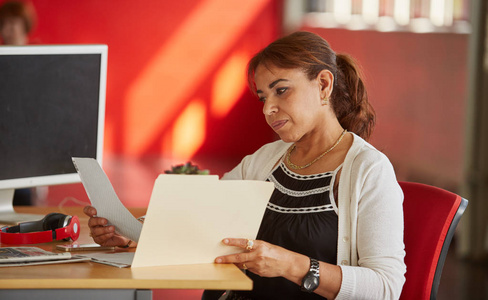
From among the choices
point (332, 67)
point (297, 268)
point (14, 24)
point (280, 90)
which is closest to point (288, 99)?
point (280, 90)

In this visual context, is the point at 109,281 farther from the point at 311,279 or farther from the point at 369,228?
the point at 369,228

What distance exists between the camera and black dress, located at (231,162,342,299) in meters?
1.48

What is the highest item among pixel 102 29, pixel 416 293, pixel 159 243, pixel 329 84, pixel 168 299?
pixel 102 29

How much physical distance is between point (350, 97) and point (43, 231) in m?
0.85

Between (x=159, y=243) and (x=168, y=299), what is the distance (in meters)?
1.95

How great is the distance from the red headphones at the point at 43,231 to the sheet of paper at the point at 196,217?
430 mm

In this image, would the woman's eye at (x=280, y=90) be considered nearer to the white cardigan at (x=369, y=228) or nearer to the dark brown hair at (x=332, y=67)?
the dark brown hair at (x=332, y=67)

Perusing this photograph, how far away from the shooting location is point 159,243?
1.22 meters

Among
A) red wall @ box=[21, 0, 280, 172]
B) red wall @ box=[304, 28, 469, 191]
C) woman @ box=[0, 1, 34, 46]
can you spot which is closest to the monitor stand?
woman @ box=[0, 1, 34, 46]

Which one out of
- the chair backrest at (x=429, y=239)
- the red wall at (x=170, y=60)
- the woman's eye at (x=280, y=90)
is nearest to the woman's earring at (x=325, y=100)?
the woman's eye at (x=280, y=90)

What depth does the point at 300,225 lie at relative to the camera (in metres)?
1.50

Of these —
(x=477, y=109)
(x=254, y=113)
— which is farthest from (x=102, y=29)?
(x=477, y=109)

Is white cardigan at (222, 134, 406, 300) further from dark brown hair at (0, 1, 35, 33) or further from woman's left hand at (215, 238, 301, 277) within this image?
dark brown hair at (0, 1, 35, 33)

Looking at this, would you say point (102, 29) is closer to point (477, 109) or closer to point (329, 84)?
point (477, 109)
